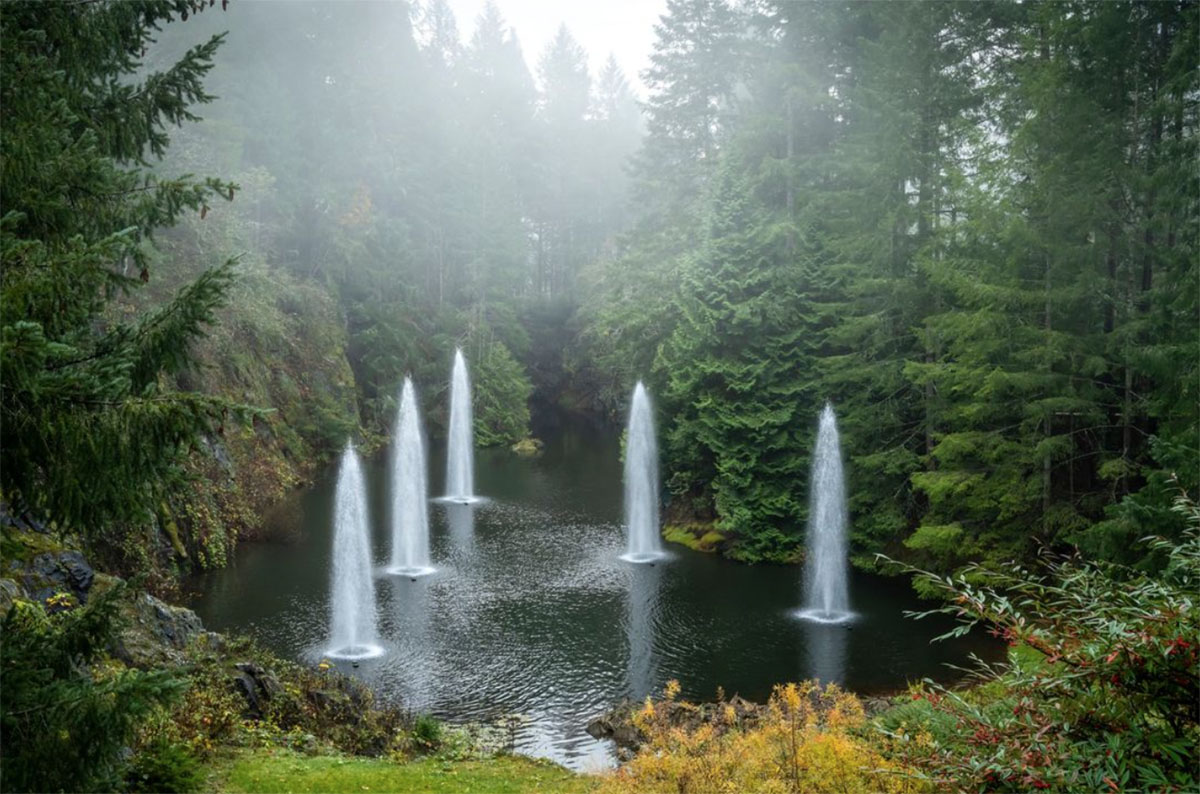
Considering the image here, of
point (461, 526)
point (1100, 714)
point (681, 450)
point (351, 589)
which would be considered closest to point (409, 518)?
point (461, 526)

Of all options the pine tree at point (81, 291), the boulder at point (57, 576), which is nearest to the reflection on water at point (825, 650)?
the boulder at point (57, 576)

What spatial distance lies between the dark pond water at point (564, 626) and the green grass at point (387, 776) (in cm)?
116

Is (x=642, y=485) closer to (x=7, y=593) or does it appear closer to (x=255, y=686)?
(x=255, y=686)

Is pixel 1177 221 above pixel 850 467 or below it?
above

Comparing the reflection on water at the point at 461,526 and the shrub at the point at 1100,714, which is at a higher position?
the shrub at the point at 1100,714

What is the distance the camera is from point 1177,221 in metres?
14.7

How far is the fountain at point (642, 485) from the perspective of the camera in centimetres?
2291

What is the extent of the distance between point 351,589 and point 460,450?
15.6 m

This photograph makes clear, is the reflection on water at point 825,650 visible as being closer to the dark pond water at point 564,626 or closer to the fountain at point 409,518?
the dark pond water at point 564,626

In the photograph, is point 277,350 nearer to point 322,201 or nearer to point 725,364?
point 322,201

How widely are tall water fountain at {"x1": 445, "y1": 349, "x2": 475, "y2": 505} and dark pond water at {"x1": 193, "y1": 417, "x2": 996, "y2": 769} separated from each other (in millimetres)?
6312

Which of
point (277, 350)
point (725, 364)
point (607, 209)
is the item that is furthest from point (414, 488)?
point (607, 209)

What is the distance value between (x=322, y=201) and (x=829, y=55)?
2461 cm

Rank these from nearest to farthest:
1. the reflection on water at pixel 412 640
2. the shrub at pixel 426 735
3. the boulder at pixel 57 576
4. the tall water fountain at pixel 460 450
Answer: the boulder at pixel 57 576
the shrub at pixel 426 735
the reflection on water at pixel 412 640
the tall water fountain at pixel 460 450
